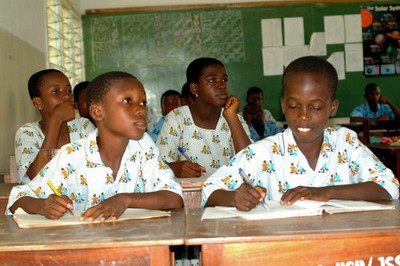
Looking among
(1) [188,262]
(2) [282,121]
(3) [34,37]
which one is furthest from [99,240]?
(2) [282,121]

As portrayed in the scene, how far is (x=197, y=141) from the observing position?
3312 millimetres

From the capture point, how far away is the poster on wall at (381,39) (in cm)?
708

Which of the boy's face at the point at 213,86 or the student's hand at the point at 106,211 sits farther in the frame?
the boy's face at the point at 213,86

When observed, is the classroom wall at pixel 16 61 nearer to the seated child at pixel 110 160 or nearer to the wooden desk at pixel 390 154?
the seated child at pixel 110 160

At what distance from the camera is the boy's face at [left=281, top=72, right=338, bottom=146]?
75.6 inches

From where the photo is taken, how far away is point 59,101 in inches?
120

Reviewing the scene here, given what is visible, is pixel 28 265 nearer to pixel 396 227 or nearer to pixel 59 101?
pixel 396 227

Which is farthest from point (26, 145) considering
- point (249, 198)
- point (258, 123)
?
point (258, 123)

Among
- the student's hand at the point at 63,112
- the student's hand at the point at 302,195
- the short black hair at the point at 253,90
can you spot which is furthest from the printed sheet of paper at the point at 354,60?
the student's hand at the point at 302,195

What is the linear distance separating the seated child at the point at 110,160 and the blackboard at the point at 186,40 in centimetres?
485

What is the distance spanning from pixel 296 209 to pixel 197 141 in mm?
1795

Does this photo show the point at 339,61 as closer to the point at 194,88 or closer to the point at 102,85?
the point at 194,88

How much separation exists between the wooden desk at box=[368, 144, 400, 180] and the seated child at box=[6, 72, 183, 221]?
2934 millimetres

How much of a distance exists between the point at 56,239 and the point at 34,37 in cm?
352
